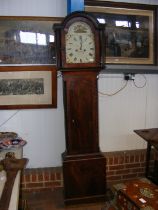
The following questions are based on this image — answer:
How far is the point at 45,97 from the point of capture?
2.54 metres

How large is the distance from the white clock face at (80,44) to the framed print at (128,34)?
47 centimetres

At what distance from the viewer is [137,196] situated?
1.92 m

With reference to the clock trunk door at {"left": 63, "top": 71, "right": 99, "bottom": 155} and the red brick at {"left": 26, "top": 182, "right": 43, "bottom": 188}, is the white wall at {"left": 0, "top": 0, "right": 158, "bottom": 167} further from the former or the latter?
the clock trunk door at {"left": 63, "top": 71, "right": 99, "bottom": 155}

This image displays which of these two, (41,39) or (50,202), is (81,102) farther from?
(50,202)

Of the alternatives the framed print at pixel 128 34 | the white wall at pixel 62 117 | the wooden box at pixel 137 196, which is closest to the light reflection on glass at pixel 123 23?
the framed print at pixel 128 34

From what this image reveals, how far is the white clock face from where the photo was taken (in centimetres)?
216

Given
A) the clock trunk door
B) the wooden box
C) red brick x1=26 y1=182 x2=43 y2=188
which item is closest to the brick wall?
red brick x1=26 y1=182 x2=43 y2=188

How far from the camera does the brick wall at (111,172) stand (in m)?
2.59

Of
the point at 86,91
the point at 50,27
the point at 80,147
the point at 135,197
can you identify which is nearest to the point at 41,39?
the point at 50,27

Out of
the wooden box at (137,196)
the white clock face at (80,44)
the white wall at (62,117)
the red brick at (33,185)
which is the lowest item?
the red brick at (33,185)

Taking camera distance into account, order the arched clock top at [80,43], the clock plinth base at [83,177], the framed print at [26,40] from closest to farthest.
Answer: the arched clock top at [80,43] < the clock plinth base at [83,177] < the framed print at [26,40]

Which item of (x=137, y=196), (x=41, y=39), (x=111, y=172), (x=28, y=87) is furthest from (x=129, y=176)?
(x=41, y=39)

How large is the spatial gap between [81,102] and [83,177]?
0.70m

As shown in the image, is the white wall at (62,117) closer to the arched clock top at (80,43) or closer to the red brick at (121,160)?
the red brick at (121,160)
